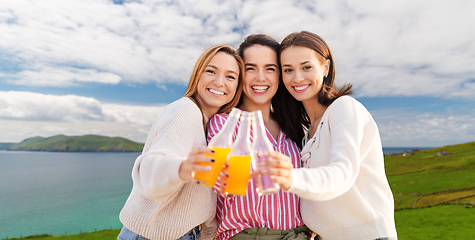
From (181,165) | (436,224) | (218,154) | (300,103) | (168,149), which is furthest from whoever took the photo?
(436,224)

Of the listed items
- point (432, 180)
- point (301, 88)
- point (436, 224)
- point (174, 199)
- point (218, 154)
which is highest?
point (301, 88)

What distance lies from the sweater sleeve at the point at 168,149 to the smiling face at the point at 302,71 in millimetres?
1641

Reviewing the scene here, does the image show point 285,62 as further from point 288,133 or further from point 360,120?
point 360,120

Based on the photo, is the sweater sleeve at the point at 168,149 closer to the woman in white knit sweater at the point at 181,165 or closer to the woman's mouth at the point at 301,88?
the woman in white knit sweater at the point at 181,165

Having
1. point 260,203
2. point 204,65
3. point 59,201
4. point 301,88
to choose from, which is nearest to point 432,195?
point 301,88

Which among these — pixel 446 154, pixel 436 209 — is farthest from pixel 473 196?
pixel 446 154

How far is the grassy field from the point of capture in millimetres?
15975

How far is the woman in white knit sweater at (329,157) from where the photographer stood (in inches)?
82.2

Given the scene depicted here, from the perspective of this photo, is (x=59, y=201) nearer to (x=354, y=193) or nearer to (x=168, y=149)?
(x=168, y=149)

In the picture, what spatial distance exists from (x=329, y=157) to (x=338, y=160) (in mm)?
688

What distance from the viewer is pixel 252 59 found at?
4.18m

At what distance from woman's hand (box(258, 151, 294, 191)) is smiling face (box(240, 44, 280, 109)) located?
240 centimetres

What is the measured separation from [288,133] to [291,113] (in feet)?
1.66

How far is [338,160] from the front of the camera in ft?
7.55
